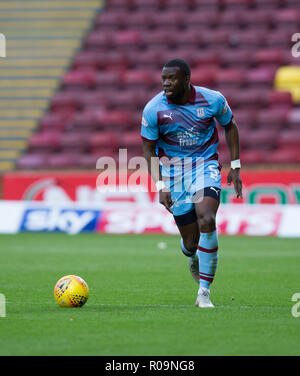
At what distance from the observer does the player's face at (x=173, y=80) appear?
817cm

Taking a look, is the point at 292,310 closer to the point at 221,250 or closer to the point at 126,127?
the point at 221,250

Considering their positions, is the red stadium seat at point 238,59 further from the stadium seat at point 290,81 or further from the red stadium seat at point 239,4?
the red stadium seat at point 239,4

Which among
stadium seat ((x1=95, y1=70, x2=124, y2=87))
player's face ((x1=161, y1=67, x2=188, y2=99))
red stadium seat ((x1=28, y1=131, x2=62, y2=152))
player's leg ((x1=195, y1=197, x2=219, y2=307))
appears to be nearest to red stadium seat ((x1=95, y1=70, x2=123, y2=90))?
stadium seat ((x1=95, y1=70, x2=124, y2=87))

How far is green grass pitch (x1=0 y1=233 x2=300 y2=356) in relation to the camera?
600 centimetres

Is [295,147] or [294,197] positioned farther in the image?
[295,147]

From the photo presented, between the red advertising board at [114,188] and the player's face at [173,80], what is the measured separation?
36.8 feet

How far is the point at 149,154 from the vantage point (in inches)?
335

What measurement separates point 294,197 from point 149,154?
37.3 ft

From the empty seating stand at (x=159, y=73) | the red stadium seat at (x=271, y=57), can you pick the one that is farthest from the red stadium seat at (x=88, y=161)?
the red stadium seat at (x=271, y=57)

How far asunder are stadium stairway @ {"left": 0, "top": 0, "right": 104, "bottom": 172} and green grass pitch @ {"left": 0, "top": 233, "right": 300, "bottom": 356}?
10483 millimetres

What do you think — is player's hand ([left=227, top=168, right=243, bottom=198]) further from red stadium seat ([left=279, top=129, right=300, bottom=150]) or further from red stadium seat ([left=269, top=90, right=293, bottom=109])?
red stadium seat ([left=269, top=90, right=293, bottom=109])
